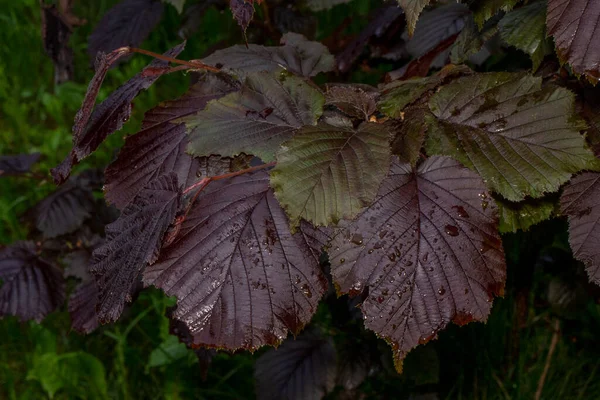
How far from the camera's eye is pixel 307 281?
0.89 m

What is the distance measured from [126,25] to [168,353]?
100 cm

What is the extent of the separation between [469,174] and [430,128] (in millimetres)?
109

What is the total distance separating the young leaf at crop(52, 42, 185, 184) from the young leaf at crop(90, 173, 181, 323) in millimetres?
103

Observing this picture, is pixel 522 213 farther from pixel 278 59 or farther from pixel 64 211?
pixel 64 211

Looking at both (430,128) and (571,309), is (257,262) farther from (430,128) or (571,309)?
(571,309)

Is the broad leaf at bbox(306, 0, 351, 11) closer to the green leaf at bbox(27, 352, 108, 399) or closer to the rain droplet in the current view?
the rain droplet

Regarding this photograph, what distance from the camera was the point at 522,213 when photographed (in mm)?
961

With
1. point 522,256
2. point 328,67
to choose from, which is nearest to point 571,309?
point 522,256

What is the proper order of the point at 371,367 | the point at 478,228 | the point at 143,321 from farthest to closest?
the point at 143,321 < the point at 371,367 < the point at 478,228

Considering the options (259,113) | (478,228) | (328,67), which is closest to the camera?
(478,228)

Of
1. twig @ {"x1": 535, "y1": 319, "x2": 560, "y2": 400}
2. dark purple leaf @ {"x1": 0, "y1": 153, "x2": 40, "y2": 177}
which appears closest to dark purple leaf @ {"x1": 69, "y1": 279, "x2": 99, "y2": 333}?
dark purple leaf @ {"x1": 0, "y1": 153, "x2": 40, "y2": 177}

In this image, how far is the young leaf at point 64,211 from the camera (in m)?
1.83

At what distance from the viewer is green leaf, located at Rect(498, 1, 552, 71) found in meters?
1.05

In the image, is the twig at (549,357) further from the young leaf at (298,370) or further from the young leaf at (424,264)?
the young leaf at (424,264)
